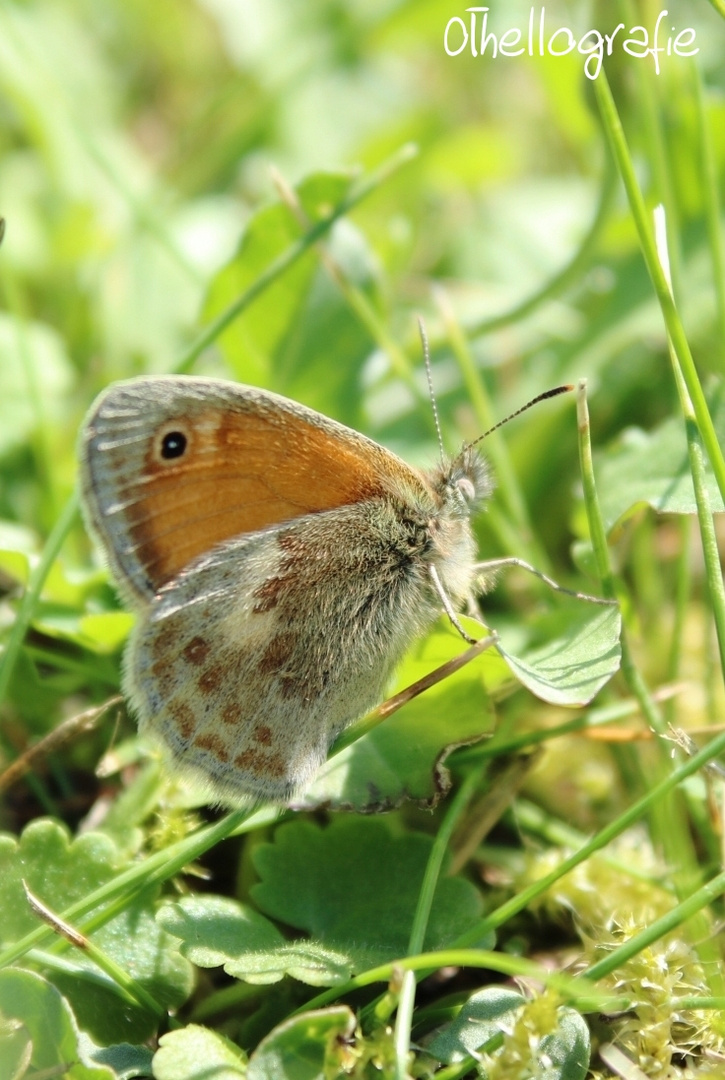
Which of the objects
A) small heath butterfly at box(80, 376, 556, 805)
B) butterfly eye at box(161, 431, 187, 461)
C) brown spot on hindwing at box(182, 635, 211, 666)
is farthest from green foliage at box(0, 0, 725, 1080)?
butterfly eye at box(161, 431, 187, 461)

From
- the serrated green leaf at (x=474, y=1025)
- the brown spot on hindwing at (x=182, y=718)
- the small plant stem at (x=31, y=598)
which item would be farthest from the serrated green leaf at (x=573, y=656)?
the small plant stem at (x=31, y=598)

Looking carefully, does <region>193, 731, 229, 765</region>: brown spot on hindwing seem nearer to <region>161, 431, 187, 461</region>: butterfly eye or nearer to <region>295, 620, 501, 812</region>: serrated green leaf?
<region>295, 620, 501, 812</region>: serrated green leaf

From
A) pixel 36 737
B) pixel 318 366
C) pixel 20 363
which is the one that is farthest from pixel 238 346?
pixel 36 737

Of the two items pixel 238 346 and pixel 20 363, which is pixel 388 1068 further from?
pixel 20 363

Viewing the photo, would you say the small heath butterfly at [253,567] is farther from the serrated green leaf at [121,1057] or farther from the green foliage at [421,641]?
the serrated green leaf at [121,1057]

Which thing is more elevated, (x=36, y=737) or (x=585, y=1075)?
(x=36, y=737)

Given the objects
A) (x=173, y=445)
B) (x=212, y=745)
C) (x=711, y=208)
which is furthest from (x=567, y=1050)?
(x=711, y=208)

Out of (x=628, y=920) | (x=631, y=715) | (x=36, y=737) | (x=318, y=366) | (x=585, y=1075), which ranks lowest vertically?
(x=585, y=1075)

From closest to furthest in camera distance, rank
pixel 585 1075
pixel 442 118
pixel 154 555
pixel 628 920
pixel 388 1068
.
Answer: pixel 388 1068
pixel 585 1075
pixel 628 920
pixel 154 555
pixel 442 118

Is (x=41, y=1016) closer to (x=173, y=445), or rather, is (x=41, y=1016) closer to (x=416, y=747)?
(x=416, y=747)
